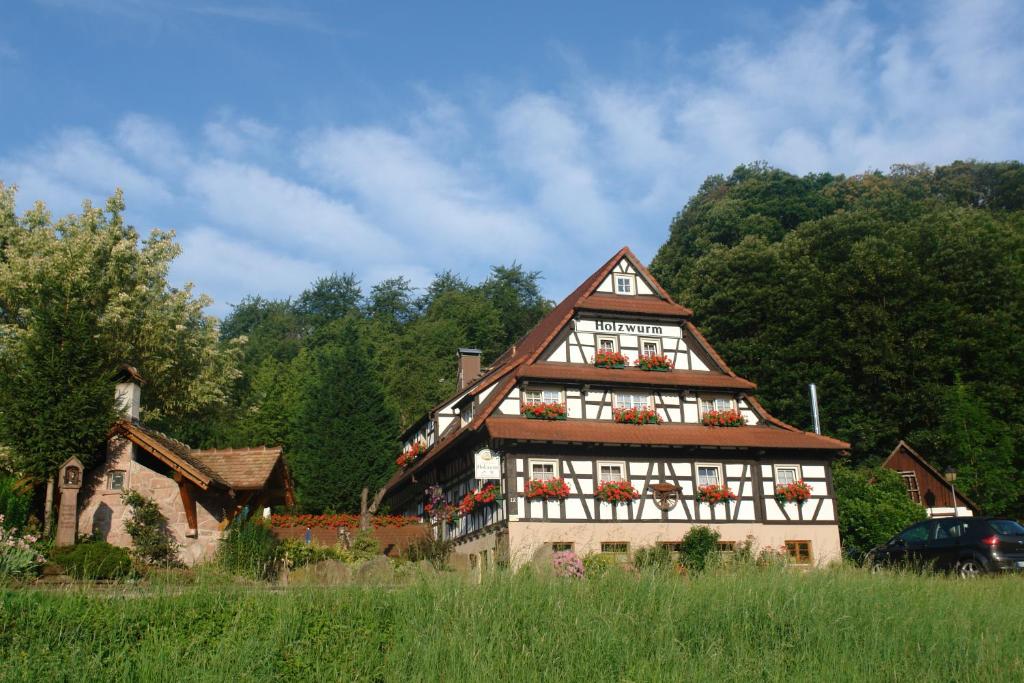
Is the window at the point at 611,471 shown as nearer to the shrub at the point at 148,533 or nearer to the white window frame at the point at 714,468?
the white window frame at the point at 714,468

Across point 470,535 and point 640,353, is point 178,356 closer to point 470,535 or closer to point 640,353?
point 470,535

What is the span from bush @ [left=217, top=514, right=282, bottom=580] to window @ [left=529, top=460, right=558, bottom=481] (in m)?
9.58

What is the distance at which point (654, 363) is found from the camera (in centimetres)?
3114

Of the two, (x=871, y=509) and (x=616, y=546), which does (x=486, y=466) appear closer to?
(x=616, y=546)

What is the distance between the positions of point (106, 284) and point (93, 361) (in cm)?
1201

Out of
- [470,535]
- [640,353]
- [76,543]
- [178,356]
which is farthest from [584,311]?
[76,543]

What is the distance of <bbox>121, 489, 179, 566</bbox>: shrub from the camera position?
18828 mm

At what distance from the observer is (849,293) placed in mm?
46281

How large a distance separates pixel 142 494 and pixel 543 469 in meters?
11.8

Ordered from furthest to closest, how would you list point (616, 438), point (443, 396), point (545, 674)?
point (443, 396), point (616, 438), point (545, 674)

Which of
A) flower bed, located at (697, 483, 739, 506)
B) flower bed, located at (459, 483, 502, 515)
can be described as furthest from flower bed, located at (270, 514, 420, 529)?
flower bed, located at (697, 483, 739, 506)

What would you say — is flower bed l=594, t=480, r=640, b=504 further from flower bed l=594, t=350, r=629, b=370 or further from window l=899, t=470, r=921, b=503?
window l=899, t=470, r=921, b=503

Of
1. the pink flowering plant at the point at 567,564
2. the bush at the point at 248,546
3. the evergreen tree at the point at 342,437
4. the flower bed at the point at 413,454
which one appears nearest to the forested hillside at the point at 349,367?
the evergreen tree at the point at 342,437

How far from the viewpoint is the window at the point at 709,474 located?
29.4m
